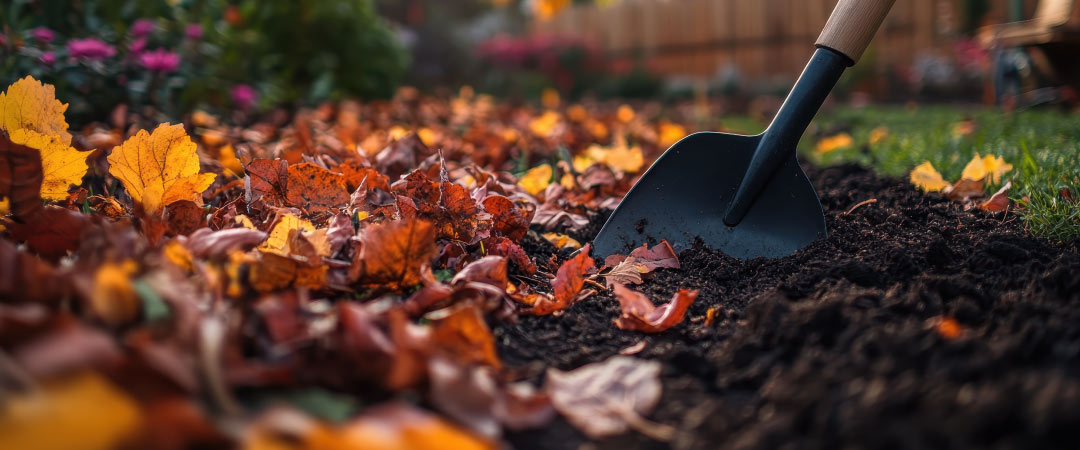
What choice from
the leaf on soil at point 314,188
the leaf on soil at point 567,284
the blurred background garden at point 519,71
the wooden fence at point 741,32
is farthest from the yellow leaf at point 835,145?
the wooden fence at point 741,32

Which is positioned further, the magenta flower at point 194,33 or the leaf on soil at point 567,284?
the magenta flower at point 194,33

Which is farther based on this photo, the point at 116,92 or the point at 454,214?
the point at 116,92

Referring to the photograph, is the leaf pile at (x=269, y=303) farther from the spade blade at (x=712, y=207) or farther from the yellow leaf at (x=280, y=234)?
the spade blade at (x=712, y=207)

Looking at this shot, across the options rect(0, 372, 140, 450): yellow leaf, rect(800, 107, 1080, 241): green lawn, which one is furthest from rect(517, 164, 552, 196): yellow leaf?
rect(0, 372, 140, 450): yellow leaf

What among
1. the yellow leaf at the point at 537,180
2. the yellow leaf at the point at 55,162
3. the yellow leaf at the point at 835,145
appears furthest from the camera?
the yellow leaf at the point at 835,145

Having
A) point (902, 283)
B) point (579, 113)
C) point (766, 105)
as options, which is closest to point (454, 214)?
point (902, 283)

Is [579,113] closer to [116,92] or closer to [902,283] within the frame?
[116,92]
